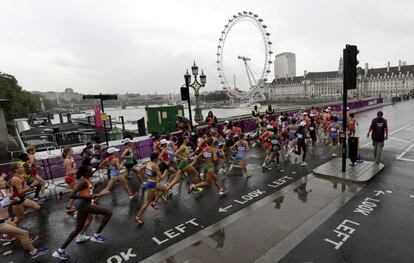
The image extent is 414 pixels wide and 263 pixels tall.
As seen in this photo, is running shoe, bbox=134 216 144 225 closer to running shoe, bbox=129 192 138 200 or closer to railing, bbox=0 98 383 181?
running shoe, bbox=129 192 138 200

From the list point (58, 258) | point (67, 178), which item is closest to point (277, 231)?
point (58, 258)

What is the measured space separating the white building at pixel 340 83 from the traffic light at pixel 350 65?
101 m

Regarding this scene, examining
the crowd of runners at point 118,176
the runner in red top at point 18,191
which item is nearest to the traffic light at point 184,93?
the crowd of runners at point 118,176

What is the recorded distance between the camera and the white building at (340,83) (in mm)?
112812

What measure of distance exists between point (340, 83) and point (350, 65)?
14234cm

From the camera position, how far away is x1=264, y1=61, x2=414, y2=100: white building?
112812 mm

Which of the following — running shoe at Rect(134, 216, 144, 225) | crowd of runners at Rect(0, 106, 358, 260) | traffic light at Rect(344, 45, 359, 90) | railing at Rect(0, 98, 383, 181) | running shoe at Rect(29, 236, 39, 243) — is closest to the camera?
crowd of runners at Rect(0, 106, 358, 260)

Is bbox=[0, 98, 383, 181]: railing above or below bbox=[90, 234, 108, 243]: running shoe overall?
above

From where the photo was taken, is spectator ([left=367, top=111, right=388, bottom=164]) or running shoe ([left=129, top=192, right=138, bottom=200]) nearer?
running shoe ([left=129, top=192, right=138, bottom=200])

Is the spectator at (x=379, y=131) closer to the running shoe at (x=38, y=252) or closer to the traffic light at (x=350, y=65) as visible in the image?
the traffic light at (x=350, y=65)

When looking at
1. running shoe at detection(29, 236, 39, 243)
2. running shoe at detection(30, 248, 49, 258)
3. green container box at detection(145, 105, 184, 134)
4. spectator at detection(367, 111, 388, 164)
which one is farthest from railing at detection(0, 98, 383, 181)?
spectator at detection(367, 111, 388, 164)

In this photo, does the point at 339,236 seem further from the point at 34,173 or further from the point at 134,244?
the point at 34,173

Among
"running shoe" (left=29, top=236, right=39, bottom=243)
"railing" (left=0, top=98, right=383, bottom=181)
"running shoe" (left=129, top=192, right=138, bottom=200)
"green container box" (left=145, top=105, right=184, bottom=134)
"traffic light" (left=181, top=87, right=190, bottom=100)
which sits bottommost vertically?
"running shoe" (left=29, top=236, right=39, bottom=243)

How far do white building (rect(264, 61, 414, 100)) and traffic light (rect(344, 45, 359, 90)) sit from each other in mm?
100988
